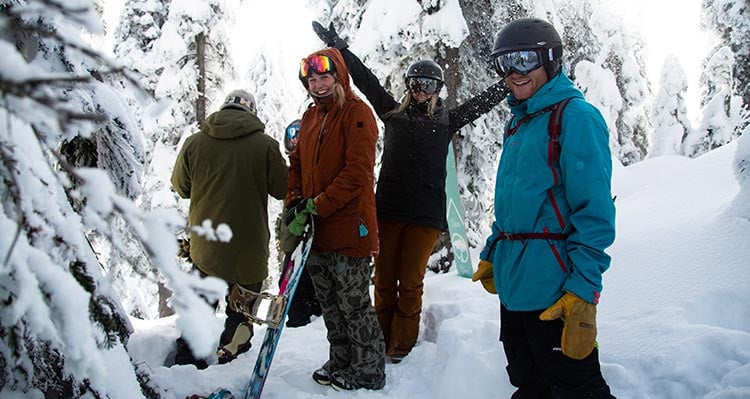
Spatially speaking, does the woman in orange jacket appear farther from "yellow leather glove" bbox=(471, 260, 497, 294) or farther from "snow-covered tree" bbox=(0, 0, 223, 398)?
"snow-covered tree" bbox=(0, 0, 223, 398)

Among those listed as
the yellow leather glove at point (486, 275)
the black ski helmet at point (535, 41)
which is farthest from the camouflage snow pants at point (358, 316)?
the black ski helmet at point (535, 41)

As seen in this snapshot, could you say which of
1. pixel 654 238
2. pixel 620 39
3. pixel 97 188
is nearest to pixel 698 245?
pixel 654 238

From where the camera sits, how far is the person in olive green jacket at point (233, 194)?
3.90 meters

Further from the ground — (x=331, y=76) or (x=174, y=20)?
(x=174, y=20)

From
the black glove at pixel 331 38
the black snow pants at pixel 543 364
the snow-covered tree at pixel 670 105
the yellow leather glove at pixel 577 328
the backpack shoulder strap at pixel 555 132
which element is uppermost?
the black glove at pixel 331 38

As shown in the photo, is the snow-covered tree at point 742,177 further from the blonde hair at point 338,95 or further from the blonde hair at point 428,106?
the blonde hair at point 338,95

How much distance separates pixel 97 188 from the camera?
0.98 m

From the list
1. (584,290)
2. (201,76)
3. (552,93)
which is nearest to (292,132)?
(552,93)

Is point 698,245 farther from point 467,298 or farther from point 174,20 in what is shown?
point 174,20

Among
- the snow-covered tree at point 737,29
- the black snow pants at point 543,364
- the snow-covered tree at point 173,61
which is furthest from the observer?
the snow-covered tree at point 737,29

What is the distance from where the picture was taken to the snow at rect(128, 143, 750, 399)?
2652 millimetres

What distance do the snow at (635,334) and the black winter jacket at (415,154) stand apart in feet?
3.20

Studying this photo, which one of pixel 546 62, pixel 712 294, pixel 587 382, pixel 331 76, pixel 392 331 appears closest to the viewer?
pixel 587 382

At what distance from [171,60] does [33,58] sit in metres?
12.0
